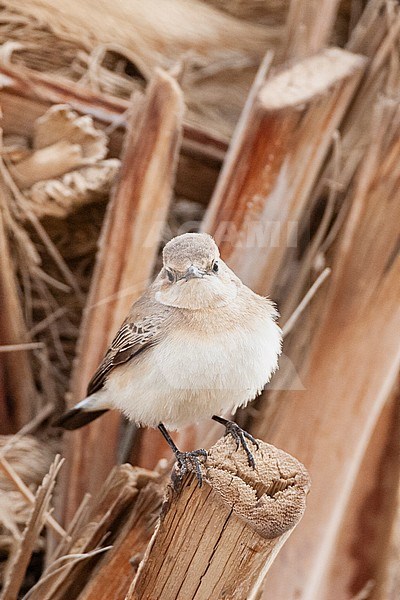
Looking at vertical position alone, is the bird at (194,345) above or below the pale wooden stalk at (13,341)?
above

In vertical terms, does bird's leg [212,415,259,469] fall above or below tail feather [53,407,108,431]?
above

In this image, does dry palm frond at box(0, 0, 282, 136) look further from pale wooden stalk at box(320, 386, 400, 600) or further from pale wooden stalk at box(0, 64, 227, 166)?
pale wooden stalk at box(320, 386, 400, 600)

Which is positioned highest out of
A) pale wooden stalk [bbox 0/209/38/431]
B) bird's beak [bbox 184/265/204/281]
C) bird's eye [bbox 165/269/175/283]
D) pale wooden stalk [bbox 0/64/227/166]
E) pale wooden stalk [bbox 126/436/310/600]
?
bird's beak [bbox 184/265/204/281]

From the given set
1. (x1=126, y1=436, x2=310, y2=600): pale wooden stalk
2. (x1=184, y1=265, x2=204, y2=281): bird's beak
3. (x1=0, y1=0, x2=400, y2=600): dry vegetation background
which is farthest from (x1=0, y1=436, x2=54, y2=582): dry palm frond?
(x1=184, y1=265, x2=204, y2=281): bird's beak

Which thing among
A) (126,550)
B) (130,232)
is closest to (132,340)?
(126,550)

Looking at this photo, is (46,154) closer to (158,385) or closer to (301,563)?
(158,385)

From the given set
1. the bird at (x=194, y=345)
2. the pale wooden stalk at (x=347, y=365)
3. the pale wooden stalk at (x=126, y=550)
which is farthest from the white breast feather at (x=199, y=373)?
the pale wooden stalk at (x=347, y=365)

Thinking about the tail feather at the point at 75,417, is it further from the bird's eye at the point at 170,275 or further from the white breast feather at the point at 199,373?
the bird's eye at the point at 170,275

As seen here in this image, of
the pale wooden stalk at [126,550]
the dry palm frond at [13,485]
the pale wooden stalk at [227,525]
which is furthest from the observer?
the dry palm frond at [13,485]
